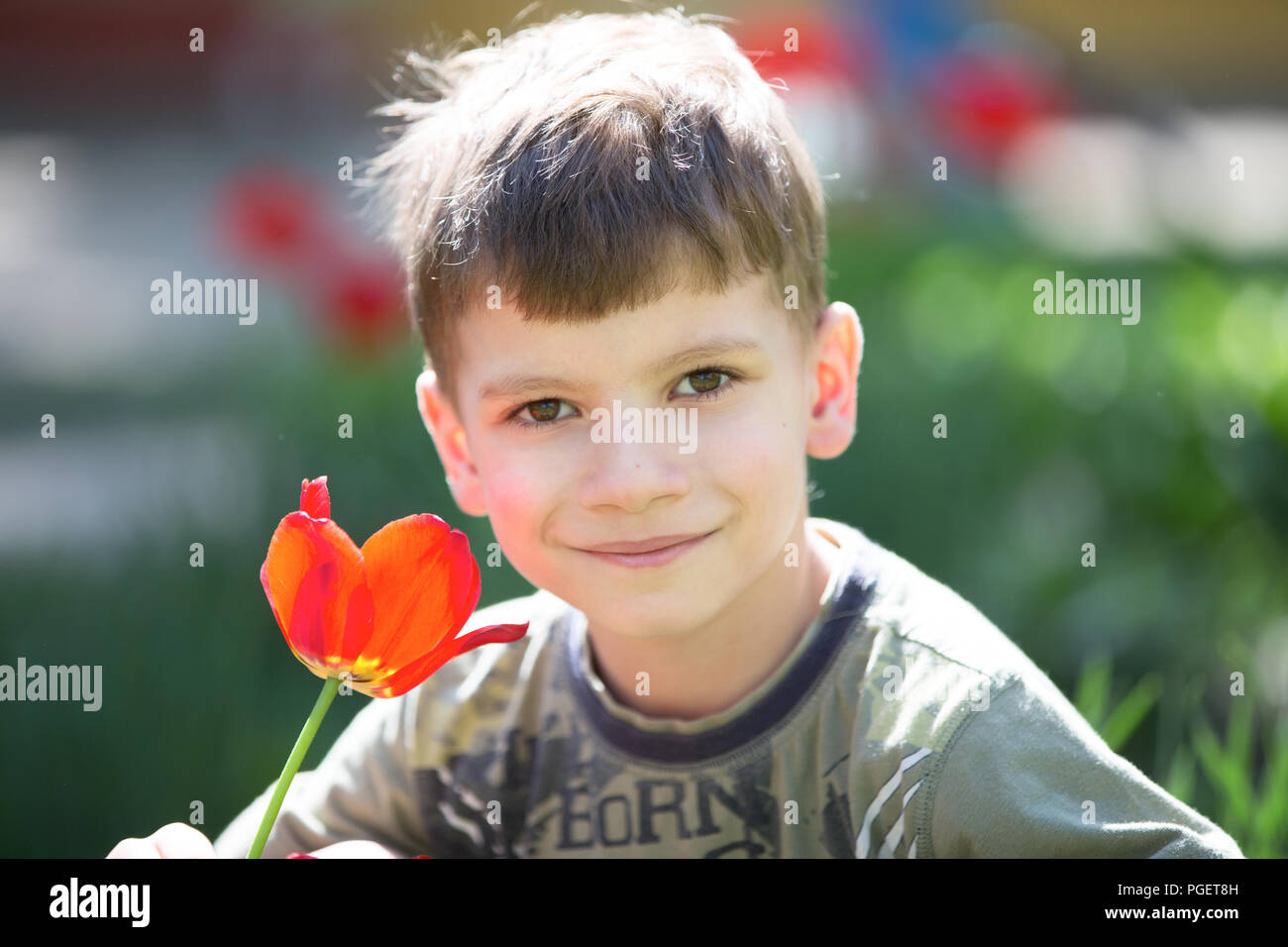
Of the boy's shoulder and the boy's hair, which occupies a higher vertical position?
the boy's hair

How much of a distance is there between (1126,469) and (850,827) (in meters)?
1.05

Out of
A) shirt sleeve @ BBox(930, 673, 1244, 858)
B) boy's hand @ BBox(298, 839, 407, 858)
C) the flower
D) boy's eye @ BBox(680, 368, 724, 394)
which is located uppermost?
boy's eye @ BBox(680, 368, 724, 394)

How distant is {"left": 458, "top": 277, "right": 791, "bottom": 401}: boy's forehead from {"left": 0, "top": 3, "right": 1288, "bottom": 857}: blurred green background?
0.74 meters

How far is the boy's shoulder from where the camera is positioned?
1.24 metres

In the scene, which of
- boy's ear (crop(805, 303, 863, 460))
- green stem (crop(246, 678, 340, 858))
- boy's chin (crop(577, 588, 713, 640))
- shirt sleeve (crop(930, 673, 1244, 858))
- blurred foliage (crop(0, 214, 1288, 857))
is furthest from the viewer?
blurred foliage (crop(0, 214, 1288, 857))

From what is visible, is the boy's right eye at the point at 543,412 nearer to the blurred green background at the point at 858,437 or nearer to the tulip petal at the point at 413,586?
the tulip petal at the point at 413,586

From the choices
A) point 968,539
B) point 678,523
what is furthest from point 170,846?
point 968,539

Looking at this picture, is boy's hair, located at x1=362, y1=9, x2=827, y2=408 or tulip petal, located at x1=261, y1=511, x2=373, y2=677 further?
boy's hair, located at x1=362, y1=9, x2=827, y2=408

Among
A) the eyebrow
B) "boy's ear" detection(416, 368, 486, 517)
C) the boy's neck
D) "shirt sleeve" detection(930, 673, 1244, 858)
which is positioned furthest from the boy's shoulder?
"boy's ear" detection(416, 368, 486, 517)

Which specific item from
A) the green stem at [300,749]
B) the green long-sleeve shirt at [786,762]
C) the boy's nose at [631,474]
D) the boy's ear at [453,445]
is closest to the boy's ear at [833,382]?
the green long-sleeve shirt at [786,762]

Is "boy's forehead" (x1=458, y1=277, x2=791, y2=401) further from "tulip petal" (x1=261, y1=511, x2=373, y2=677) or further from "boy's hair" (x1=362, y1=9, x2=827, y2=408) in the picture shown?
"tulip petal" (x1=261, y1=511, x2=373, y2=677)

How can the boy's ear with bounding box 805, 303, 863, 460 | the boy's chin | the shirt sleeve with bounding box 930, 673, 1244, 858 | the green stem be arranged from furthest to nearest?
the boy's ear with bounding box 805, 303, 863, 460 → the boy's chin → the shirt sleeve with bounding box 930, 673, 1244, 858 → the green stem

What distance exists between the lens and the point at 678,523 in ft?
4.29
